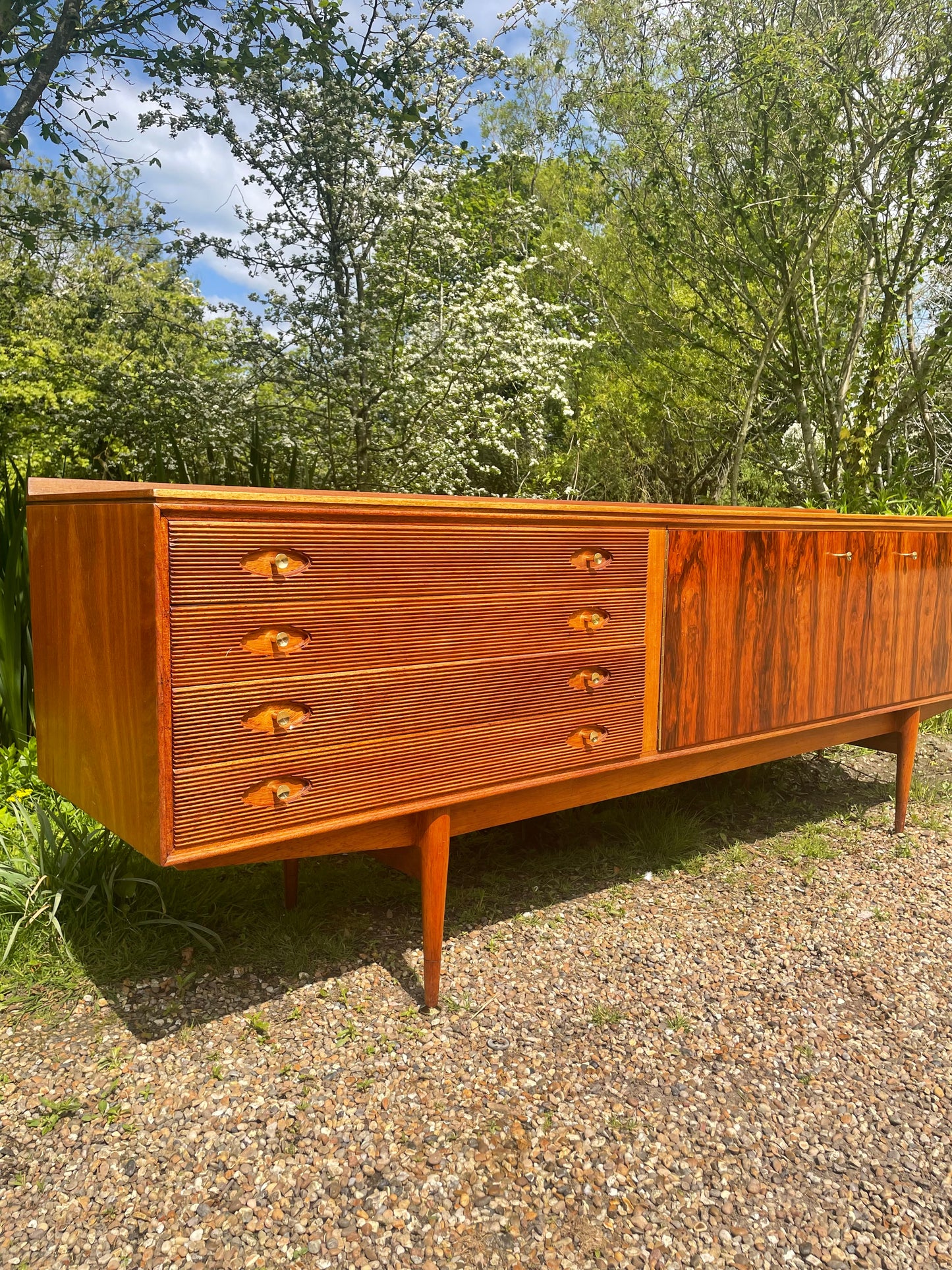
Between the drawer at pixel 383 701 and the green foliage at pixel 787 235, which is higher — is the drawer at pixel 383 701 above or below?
below

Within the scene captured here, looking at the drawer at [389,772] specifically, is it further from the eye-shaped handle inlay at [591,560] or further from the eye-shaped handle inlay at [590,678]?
the eye-shaped handle inlay at [591,560]

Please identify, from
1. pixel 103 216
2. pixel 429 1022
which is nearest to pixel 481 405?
pixel 103 216

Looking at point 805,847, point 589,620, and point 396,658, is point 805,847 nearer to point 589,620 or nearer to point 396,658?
point 589,620

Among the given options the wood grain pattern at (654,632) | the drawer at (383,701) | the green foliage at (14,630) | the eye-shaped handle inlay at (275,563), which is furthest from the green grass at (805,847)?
the green foliage at (14,630)

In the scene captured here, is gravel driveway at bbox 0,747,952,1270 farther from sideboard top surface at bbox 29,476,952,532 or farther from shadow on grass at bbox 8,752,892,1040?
sideboard top surface at bbox 29,476,952,532

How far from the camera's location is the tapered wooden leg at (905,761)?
307cm

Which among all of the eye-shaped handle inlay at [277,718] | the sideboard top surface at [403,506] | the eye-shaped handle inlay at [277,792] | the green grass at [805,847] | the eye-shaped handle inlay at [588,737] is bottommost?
the green grass at [805,847]

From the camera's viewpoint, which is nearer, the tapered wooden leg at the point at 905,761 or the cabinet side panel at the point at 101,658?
the cabinet side panel at the point at 101,658

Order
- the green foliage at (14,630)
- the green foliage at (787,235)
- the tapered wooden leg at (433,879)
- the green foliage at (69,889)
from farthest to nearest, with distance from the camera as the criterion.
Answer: the green foliage at (787,235)
the green foliage at (14,630)
the green foliage at (69,889)
the tapered wooden leg at (433,879)

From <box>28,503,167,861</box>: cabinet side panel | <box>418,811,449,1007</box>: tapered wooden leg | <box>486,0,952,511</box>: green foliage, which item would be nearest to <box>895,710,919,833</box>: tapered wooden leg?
<box>418,811,449,1007</box>: tapered wooden leg

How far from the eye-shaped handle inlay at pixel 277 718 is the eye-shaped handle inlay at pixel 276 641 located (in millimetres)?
93

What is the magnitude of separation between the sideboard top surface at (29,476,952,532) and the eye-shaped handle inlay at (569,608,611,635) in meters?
0.22

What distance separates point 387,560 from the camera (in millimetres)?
1620

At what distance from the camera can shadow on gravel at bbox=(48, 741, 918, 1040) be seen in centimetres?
199
